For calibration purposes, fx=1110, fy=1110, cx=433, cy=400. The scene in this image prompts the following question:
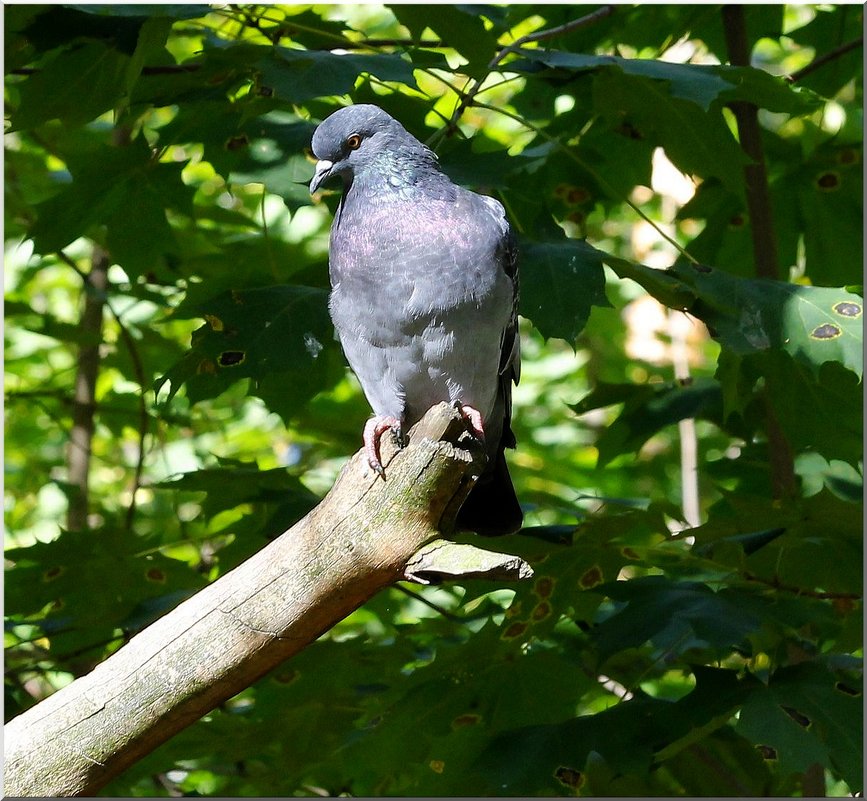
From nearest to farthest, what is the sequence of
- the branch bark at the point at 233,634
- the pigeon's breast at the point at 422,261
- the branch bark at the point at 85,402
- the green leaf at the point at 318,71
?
the branch bark at the point at 233,634
the green leaf at the point at 318,71
the pigeon's breast at the point at 422,261
the branch bark at the point at 85,402

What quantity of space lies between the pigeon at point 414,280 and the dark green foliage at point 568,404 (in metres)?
0.09

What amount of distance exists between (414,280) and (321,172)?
405 millimetres

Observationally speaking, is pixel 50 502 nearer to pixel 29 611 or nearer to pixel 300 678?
pixel 29 611

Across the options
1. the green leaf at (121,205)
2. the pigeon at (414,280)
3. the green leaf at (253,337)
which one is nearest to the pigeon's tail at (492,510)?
the pigeon at (414,280)

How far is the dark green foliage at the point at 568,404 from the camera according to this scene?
2.72m

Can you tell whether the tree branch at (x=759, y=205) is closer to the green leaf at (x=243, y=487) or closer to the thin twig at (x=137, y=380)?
the green leaf at (x=243, y=487)

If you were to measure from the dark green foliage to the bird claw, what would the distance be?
0.93ft

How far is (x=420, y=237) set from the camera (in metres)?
2.74

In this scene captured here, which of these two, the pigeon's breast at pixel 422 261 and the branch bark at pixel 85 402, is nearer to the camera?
the pigeon's breast at pixel 422 261

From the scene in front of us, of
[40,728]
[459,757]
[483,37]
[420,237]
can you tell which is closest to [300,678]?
[459,757]

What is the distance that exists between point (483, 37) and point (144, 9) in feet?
2.87

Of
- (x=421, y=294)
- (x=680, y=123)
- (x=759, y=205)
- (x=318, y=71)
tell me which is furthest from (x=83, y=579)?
(x=759, y=205)

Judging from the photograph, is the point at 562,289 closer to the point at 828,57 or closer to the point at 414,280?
the point at 414,280

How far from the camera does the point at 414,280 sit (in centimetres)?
271
